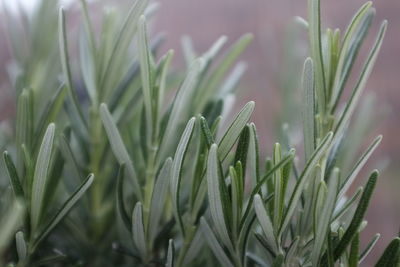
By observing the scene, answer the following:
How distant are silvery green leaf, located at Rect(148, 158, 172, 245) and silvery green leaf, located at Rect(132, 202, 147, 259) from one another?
1cm

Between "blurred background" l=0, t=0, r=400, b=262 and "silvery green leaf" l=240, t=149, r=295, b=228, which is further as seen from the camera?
"blurred background" l=0, t=0, r=400, b=262

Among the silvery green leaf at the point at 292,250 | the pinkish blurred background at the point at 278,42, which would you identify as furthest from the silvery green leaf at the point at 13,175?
the pinkish blurred background at the point at 278,42

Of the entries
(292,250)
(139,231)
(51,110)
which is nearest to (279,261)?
(292,250)

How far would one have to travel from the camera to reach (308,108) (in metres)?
0.42

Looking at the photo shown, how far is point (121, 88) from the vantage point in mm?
554

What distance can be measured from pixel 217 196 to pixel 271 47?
0.73m

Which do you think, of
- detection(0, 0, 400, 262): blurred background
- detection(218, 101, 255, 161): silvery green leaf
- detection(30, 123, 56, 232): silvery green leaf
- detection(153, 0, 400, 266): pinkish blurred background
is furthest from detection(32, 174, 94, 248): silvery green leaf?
detection(153, 0, 400, 266): pinkish blurred background

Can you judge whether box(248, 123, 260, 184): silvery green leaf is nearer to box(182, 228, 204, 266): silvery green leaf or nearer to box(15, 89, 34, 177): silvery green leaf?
box(182, 228, 204, 266): silvery green leaf

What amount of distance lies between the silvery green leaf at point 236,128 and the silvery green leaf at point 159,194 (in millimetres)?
46

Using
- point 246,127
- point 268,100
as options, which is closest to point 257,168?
point 246,127

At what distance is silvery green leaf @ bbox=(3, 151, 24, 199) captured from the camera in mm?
402

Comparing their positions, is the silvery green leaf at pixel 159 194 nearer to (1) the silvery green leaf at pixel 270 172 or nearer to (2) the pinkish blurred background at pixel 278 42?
(1) the silvery green leaf at pixel 270 172

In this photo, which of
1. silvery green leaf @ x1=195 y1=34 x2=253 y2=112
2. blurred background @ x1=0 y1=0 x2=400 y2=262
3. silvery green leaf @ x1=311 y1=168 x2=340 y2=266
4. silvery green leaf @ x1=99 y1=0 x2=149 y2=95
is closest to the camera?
silvery green leaf @ x1=311 y1=168 x2=340 y2=266

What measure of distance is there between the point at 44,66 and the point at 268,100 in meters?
0.83
